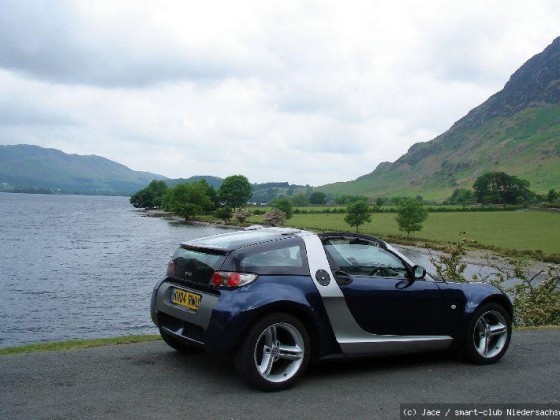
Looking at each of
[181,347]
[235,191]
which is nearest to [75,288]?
[181,347]

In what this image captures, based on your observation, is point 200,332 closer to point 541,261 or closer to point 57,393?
point 57,393

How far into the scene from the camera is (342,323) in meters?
7.20

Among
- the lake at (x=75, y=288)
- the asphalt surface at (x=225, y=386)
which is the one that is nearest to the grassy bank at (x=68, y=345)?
the asphalt surface at (x=225, y=386)

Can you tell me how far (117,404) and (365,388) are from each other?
9.77 feet

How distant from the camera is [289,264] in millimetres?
7086

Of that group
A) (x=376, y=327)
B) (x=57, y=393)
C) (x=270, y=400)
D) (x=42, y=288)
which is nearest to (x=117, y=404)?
(x=57, y=393)

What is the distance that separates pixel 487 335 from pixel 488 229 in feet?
304

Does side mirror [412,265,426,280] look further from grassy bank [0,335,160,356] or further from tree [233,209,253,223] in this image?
tree [233,209,253,223]

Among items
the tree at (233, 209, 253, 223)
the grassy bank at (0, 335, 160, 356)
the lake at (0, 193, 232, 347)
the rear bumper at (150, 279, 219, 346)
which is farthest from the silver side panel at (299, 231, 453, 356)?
the tree at (233, 209, 253, 223)

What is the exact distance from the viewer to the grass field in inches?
2958

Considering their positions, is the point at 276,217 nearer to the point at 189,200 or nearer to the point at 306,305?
the point at 189,200

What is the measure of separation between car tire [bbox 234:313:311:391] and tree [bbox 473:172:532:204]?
561ft

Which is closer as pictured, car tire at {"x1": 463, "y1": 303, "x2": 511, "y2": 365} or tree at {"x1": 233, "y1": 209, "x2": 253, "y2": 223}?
car tire at {"x1": 463, "y1": 303, "x2": 511, "y2": 365}

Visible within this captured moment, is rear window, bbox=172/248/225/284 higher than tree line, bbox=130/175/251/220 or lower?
lower
